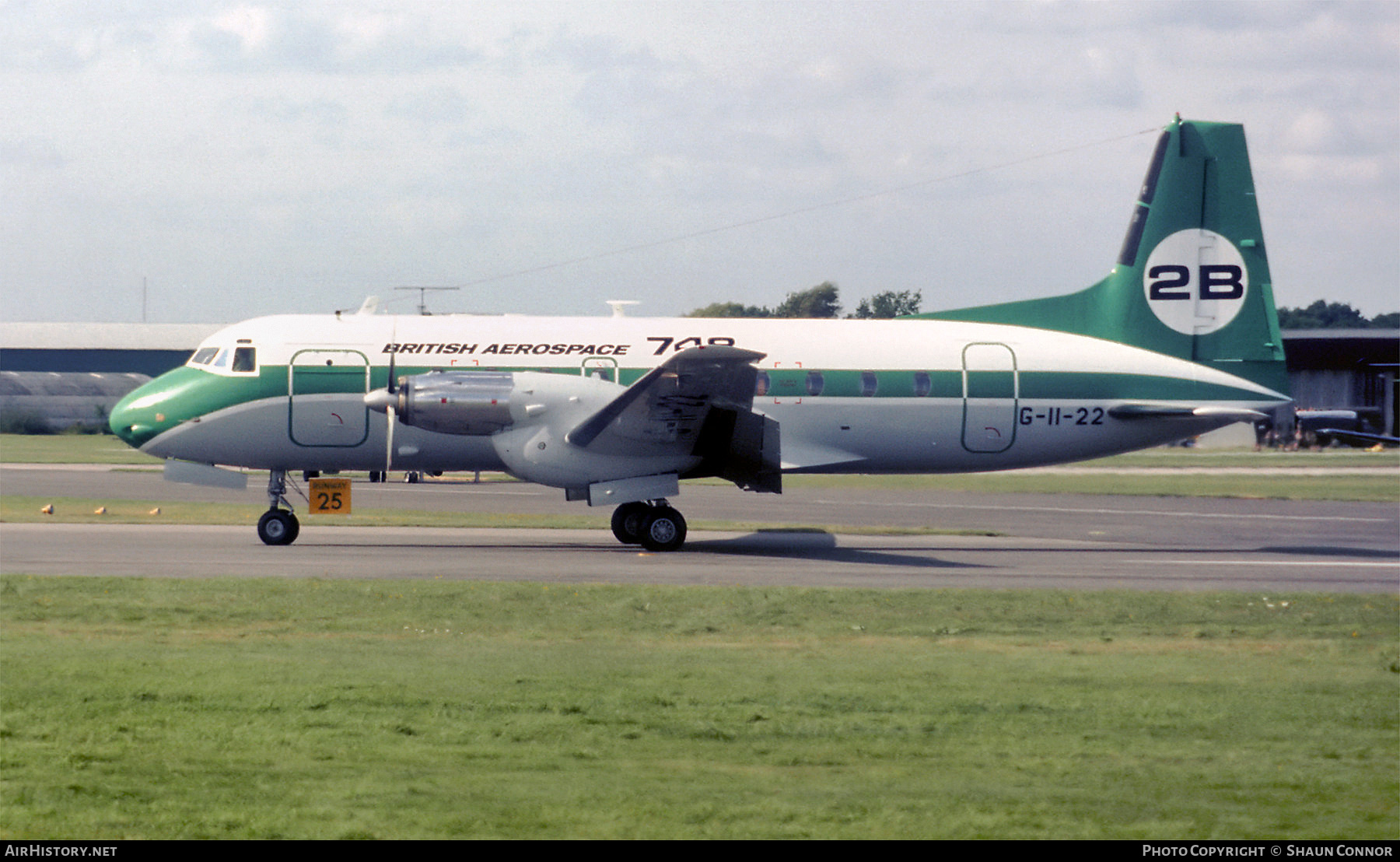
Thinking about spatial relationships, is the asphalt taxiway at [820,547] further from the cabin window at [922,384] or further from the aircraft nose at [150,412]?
the cabin window at [922,384]

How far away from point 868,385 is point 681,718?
14898mm

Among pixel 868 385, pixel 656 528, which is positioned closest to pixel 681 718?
pixel 656 528

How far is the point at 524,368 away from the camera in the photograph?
77.2 ft

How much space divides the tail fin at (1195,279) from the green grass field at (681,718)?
1054 cm

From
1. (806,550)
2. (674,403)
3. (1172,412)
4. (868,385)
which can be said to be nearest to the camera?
(674,403)

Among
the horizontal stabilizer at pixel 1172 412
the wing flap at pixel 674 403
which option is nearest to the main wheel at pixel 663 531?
the wing flap at pixel 674 403

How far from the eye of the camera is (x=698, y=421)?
22.2m

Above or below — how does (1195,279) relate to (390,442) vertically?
above

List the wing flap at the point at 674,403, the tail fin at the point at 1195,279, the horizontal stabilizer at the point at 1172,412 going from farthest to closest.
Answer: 1. the tail fin at the point at 1195,279
2. the horizontal stabilizer at the point at 1172,412
3. the wing flap at the point at 674,403

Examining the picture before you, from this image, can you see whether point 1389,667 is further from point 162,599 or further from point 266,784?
point 162,599

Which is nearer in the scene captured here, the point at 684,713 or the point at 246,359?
the point at 684,713

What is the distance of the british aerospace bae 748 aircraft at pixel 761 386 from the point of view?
73.3 ft

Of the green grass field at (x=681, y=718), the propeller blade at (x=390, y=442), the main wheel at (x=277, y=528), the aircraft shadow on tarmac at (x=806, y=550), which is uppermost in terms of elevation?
the propeller blade at (x=390, y=442)

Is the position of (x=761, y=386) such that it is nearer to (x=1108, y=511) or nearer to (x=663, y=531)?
(x=663, y=531)
